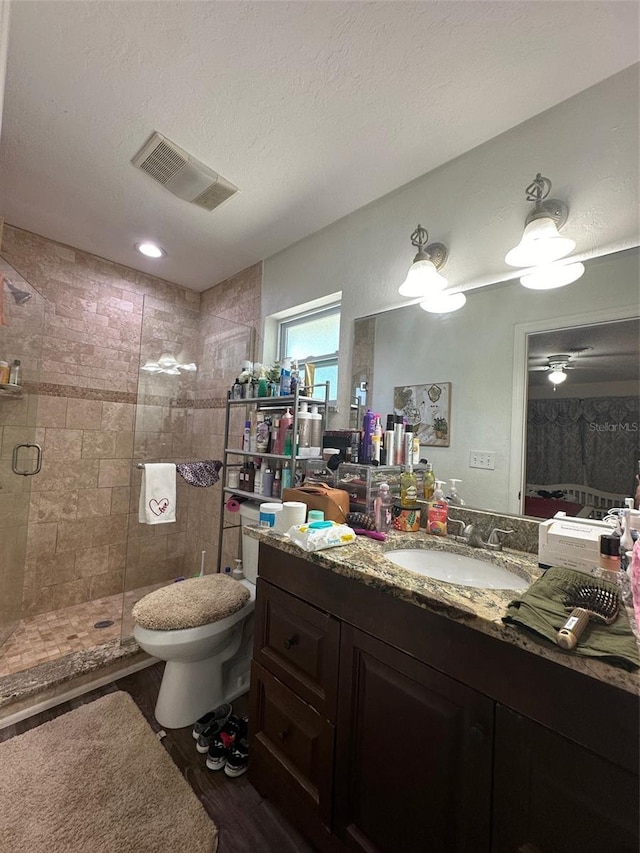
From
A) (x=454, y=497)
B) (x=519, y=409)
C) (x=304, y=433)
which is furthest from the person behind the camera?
(x=304, y=433)

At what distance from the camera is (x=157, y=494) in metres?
2.05

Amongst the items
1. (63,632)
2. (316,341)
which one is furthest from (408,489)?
(63,632)

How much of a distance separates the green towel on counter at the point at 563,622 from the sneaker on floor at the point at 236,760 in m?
1.25

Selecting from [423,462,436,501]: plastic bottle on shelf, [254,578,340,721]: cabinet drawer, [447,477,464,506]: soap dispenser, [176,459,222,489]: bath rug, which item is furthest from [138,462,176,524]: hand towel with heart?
[447,477,464,506]: soap dispenser

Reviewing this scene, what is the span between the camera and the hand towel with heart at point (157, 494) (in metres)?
2.02

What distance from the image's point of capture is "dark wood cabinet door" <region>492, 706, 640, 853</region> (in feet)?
1.76

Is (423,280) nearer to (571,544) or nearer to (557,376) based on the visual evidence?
(557,376)

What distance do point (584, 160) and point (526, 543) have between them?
133cm

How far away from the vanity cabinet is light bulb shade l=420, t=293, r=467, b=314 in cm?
118

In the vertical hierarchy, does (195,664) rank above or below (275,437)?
below

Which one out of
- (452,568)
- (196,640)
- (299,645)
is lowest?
(196,640)

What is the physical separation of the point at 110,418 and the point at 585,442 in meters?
2.83

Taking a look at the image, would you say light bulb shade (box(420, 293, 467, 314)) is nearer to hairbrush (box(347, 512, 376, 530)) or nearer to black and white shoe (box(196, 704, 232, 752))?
hairbrush (box(347, 512, 376, 530))

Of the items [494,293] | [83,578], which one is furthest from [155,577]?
[494,293]
